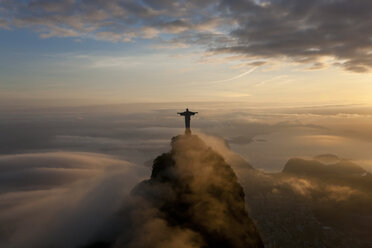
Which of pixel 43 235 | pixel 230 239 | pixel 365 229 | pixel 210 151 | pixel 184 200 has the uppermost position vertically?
pixel 210 151

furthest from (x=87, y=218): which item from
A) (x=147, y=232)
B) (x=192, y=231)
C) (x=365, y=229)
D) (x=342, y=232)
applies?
(x=365, y=229)

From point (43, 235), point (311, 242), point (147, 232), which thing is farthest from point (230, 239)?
point (311, 242)

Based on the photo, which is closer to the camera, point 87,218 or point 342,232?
point 87,218

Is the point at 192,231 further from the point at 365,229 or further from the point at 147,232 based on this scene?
the point at 365,229

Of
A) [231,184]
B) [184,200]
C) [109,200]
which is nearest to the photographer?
[184,200]

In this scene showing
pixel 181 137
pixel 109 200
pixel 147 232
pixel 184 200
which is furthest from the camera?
pixel 109 200

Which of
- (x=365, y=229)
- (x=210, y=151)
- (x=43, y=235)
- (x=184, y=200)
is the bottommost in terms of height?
(x=365, y=229)

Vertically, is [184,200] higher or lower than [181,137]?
lower

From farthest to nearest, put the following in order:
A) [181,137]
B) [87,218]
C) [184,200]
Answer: [181,137], [87,218], [184,200]

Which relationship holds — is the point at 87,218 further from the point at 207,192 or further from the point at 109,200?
the point at 207,192
